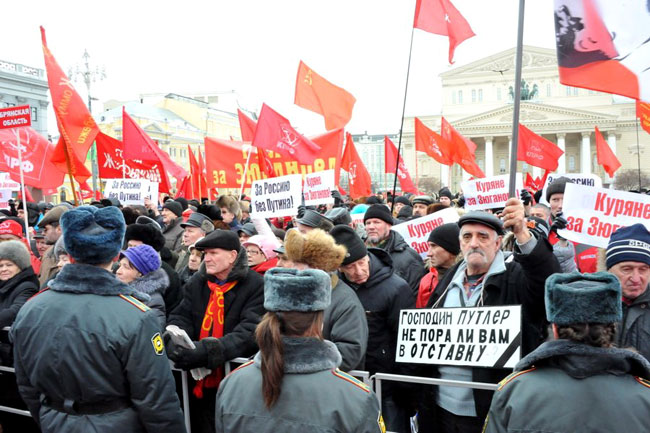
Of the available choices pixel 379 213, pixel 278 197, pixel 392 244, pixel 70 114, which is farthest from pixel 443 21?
pixel 70 114

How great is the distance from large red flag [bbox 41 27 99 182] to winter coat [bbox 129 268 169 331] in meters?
4.63

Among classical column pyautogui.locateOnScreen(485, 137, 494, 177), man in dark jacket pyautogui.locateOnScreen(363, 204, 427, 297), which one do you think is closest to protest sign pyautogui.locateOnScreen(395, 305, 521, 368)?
man in dark jacket pyautogui.locateOnScreen(363, 204, 427, 297)

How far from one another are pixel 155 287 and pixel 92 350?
5.35 feet

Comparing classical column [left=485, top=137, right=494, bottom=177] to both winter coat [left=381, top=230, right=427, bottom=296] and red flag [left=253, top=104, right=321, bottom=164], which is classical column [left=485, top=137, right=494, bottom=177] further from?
winter coat [left=381, top=230, right=427, bottom=296]

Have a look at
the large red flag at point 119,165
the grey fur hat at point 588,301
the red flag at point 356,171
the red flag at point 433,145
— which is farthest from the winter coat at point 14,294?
the red flag at point 433,145

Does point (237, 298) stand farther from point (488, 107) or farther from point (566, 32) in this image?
point (488, 107)

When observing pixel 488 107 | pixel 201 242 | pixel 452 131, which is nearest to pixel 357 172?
pixel 452 131

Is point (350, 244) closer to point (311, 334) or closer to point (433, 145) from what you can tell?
point (311, 334)

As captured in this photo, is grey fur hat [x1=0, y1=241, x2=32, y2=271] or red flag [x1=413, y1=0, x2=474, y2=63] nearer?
grey fur hat [x1=0, y1=241, x2=32, y2=271]

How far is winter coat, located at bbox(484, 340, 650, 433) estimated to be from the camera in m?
2.08

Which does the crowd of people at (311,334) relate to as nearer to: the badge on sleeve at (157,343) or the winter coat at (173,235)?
the badge on sleeve at (157,343)

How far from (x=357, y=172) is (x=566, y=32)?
10.8 metres

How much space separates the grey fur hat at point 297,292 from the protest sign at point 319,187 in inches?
299

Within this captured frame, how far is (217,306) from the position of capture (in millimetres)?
3943
